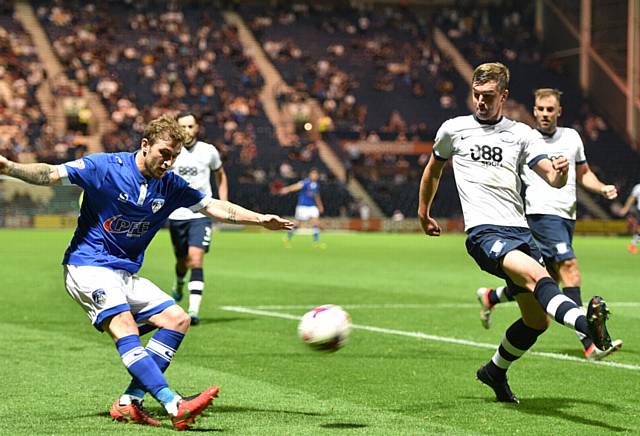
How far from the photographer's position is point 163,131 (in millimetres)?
6930

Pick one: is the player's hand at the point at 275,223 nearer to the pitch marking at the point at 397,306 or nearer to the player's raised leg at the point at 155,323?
the player's raised leg at the point at 155,323

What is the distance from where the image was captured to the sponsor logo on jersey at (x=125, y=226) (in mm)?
7137

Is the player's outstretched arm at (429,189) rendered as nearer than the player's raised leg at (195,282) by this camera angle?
Yes

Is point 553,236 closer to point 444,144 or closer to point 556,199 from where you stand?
point 556,199

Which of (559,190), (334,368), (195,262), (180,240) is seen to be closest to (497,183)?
(334,368)

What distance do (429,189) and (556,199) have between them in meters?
3.44

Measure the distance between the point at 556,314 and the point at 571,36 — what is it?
52509 millimetres

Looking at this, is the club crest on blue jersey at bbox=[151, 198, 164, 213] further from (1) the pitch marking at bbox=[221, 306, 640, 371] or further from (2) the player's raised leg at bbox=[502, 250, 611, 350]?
(1) the pitch marking at bbox=[221, 306, 640, 371]

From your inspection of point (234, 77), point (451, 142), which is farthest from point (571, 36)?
point (451, 142)

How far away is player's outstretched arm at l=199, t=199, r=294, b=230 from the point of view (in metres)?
7.22

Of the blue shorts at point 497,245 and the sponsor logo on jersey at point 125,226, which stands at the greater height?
the sponsor logo on jersey at point 125,226

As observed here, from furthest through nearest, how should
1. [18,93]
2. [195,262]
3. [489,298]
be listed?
[18,93] → [195,262] → [489,298]

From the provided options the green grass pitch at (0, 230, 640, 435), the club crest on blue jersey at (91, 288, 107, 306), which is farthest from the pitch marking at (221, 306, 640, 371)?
the club crest on blue jersey at (91, 288, 107, 306)

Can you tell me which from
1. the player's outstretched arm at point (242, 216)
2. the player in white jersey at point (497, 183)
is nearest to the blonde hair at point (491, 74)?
the player in white jersey at point (497, 183)
